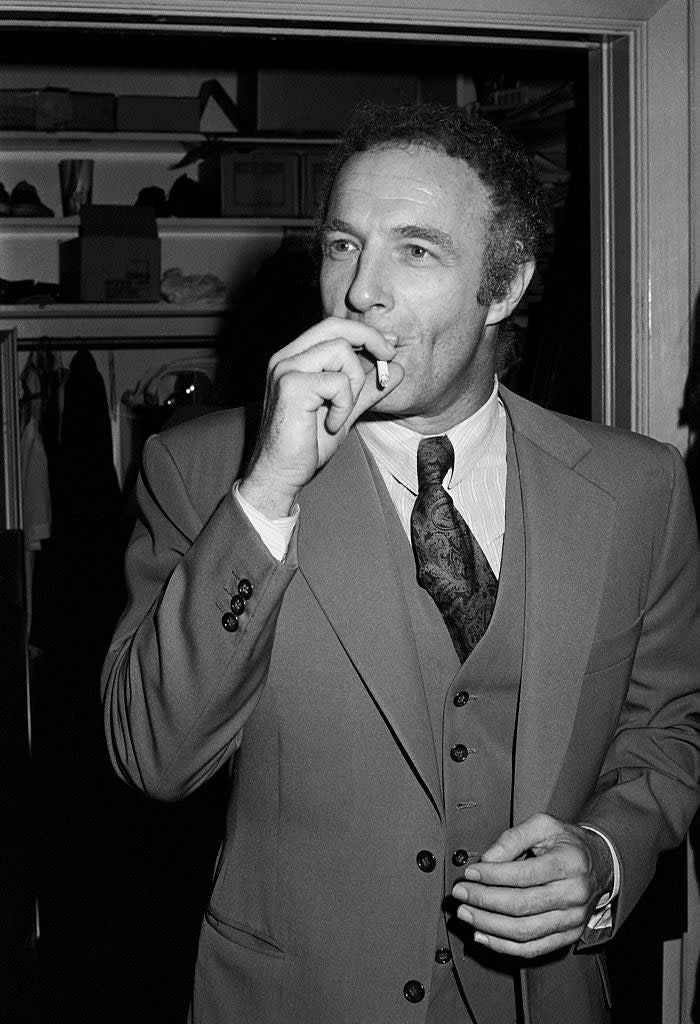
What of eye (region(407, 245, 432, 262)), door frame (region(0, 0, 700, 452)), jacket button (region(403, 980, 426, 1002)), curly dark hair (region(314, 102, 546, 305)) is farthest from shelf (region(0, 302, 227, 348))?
jacket button (region(403, 980, 426, 1002))

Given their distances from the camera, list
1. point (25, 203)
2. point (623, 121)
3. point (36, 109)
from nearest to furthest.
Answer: point (623, 121) → point (36, 109) → point (25, 203)

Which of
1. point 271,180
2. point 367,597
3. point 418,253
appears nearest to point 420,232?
point 418,253

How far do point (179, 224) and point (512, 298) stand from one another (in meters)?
3.09

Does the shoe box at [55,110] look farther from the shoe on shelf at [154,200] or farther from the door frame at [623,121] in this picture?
the door frame at [623,121]

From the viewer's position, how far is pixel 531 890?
3.59 ft

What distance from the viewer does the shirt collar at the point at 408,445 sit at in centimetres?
140

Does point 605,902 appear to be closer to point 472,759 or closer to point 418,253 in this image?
point 472,759

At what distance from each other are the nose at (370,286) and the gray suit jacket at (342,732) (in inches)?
8.3

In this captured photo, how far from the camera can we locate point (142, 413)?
14.0 feet

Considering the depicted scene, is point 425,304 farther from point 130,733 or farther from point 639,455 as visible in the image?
point 130,733

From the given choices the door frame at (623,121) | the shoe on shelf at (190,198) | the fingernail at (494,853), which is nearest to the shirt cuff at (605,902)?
the fingernail at (494,853)

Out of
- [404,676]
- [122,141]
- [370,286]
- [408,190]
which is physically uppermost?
[122,141]

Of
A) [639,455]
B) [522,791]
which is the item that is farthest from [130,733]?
[639,455]

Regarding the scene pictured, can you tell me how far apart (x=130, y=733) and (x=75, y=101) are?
346 cm
